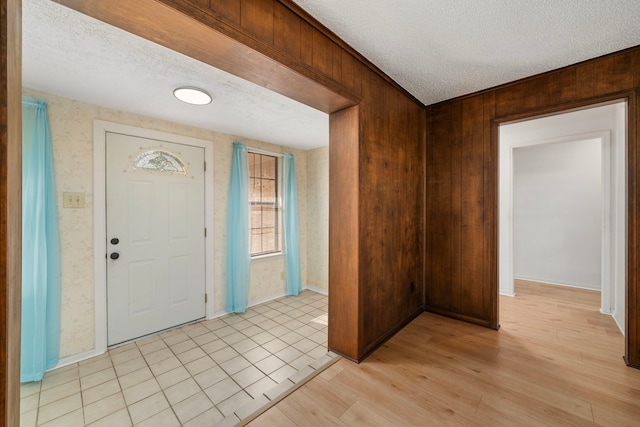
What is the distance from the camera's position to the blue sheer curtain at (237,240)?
339 cm

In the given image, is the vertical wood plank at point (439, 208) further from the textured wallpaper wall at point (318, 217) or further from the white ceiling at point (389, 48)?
the textured wallpaper wall at point (318, 217)

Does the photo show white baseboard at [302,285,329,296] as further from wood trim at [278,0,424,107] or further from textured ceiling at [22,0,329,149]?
wood trim at [278,0,424,107]

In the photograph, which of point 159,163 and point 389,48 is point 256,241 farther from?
point 389,48

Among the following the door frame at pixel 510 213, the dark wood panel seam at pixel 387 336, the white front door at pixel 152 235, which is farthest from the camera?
the door frame at pixel 510 213

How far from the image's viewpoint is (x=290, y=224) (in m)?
4.10

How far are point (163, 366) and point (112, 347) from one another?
0.75 m

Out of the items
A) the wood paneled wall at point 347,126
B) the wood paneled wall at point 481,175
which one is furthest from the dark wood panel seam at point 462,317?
the wood paneled wall at point 347,126

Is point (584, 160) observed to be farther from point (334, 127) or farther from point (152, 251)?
point (152, 251)

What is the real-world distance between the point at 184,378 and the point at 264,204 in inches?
94.4

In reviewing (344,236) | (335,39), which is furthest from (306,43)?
(344,236)

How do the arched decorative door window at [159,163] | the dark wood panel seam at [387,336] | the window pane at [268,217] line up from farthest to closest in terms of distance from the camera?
1. the window pane at [268,217]
2. the arched decorative door window at [159,163]
3. the dark wood panel seam at [387,336]

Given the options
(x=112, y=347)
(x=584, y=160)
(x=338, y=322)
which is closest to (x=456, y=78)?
(x=338, y=322)

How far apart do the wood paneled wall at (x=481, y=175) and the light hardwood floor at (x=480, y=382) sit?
326mm

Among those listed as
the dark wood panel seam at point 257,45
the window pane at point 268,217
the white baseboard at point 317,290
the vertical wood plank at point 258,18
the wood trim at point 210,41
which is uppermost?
the vertical wood plank at point 258,18
